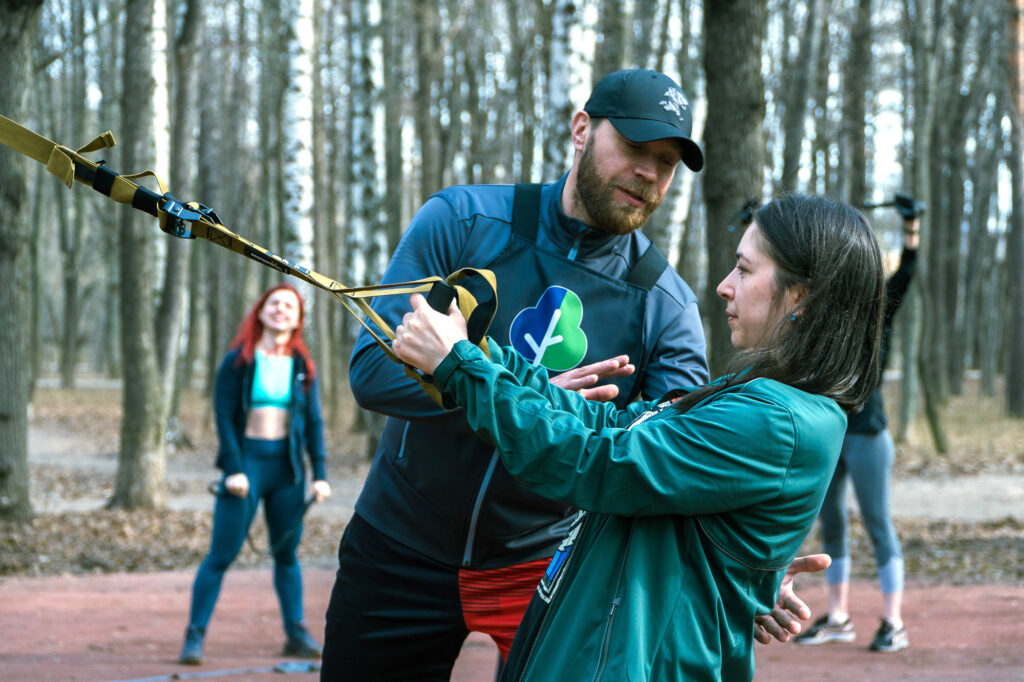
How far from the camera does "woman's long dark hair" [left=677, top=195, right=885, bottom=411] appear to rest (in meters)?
1.97

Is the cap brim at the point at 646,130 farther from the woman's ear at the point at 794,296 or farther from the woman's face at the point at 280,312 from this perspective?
the woman's face at the point at 280,312

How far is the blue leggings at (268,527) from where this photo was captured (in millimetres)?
5961

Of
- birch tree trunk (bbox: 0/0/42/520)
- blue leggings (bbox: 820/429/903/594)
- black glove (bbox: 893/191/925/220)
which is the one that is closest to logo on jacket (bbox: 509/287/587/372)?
blue leggings (bbox: 820/429/903/594)

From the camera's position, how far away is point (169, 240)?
15523 millimetres

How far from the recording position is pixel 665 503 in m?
1.85

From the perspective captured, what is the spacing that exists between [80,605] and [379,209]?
11284mm

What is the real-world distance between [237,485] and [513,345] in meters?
3.51

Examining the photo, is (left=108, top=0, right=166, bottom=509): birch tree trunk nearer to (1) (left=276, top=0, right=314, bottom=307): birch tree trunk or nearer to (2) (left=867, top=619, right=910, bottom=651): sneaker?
(1) (left=276, top=0, right=314, bottom=307): birch tree trunk

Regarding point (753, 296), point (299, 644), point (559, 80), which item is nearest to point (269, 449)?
point (299, 644)

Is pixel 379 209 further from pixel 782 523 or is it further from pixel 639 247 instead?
pixel 782 523

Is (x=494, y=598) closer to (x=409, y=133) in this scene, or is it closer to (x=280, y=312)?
(x=280, y=312)

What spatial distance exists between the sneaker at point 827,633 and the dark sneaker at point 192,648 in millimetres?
3606

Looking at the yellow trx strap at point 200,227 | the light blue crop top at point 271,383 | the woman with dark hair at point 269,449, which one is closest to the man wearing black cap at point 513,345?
the yellow trx strap at point 200,227

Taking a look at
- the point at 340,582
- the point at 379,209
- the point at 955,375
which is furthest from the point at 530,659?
the point at 955,375
